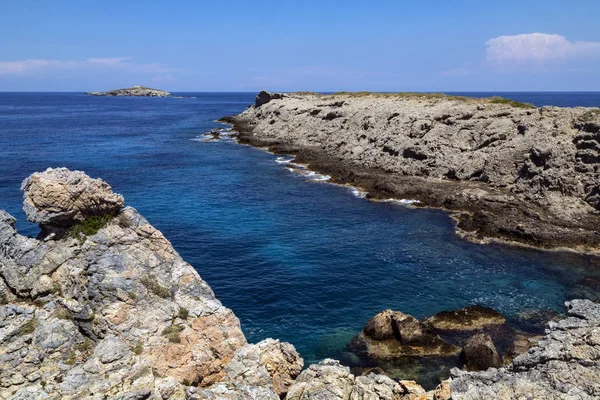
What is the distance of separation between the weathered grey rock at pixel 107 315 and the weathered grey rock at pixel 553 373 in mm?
8826

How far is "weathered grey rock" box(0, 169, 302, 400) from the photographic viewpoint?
57.3ft

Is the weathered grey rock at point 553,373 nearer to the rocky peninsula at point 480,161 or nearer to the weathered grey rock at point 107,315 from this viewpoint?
the weathered grey rock at point 107,315

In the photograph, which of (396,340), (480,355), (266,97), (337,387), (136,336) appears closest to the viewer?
(337,387)

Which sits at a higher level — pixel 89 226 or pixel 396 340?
pixel 89 226

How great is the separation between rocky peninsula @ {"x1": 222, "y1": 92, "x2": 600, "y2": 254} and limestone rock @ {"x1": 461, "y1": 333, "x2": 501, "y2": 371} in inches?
921

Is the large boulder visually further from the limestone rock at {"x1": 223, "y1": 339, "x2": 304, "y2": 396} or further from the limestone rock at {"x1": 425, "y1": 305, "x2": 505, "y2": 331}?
the limestone rock at {"x1": 425, "y1": 305, "x2": 505, "y2": 331}

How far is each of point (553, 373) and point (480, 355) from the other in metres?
11.2

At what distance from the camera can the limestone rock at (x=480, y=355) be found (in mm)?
27036

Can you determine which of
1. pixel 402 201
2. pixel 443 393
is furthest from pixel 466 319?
pixel 402 201

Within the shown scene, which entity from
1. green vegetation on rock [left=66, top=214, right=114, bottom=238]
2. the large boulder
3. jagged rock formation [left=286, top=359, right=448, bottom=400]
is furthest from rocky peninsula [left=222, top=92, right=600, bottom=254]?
the large boulder

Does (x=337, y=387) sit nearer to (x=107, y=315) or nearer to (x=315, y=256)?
(x=107, y=315)

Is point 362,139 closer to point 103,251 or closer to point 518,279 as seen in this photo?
point 518,279

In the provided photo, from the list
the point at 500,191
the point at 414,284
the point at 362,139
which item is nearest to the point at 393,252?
the point at 414,284

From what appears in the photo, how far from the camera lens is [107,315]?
65.5 ft
